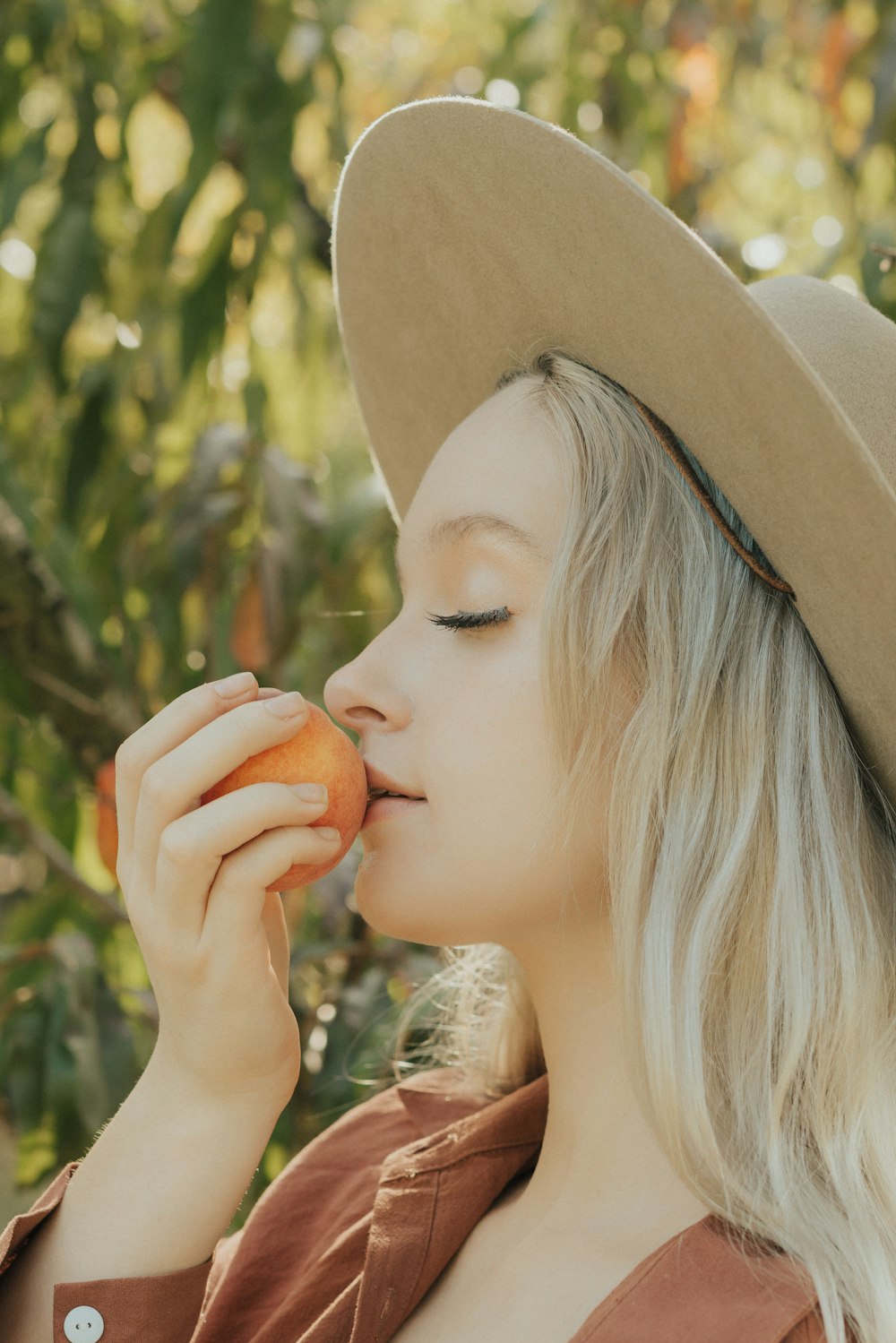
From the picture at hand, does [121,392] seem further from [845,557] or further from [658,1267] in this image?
[658,1267]

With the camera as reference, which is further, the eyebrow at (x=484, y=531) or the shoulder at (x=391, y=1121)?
the shoulder at (x=391, y=1121)

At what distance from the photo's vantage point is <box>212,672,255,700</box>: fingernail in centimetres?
125

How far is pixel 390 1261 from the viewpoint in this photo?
133 centimetres

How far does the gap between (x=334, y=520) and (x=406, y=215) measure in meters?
0.72

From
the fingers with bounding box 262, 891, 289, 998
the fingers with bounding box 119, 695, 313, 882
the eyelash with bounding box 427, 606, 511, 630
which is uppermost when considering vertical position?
the eyelash with bounding box 427, 606, 511, 630

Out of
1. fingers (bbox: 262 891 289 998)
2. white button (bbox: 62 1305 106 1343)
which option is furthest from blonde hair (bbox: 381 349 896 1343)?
white button (bbox: 62 1305 106 1343)

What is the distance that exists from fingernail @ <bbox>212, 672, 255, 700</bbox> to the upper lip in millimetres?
142

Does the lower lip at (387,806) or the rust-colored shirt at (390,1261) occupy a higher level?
the lower lip at (387,806)

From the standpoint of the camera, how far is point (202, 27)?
Result: 2.16 metres

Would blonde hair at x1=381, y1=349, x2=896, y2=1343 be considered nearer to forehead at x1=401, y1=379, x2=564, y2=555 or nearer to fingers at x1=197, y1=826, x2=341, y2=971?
forehead at x1=401, y1=379, x2=564, y2=555

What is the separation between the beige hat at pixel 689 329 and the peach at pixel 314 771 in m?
0.42

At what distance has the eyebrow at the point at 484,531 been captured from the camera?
4.23ft

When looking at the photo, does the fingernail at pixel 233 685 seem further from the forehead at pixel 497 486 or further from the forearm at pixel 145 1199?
the forearm at pixel 145 1199

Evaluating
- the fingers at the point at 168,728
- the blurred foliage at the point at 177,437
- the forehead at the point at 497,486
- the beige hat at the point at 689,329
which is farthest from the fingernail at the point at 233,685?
the blurred foliage at the point at 177,437
